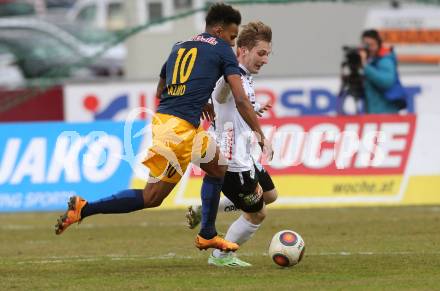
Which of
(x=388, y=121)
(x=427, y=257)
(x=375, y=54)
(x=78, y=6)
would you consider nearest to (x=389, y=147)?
(x=388, y=121)

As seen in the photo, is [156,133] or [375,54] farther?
[375,54]

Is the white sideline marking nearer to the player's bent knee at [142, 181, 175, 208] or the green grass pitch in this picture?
the green grass pitch

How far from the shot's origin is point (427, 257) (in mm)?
11188

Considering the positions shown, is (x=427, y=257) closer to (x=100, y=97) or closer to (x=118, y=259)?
(x=118, y=259)

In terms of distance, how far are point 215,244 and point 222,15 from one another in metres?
2.03

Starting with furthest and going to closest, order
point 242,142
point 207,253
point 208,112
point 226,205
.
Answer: point 207,253 < point 226,205 < point 208,112 < point 242,142

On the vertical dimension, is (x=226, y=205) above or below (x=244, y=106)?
below

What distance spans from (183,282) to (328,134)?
26.6 ft

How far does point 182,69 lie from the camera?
1045cm

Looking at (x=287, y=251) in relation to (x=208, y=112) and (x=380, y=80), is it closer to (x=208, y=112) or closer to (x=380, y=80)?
(x=208, y=112)

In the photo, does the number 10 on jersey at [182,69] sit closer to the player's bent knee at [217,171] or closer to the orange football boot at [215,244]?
the player's bent knee at [217,171]

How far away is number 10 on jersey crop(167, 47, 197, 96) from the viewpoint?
410 inches

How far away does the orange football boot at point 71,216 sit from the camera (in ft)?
33.6

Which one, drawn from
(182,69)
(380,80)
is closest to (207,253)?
(182,69)
